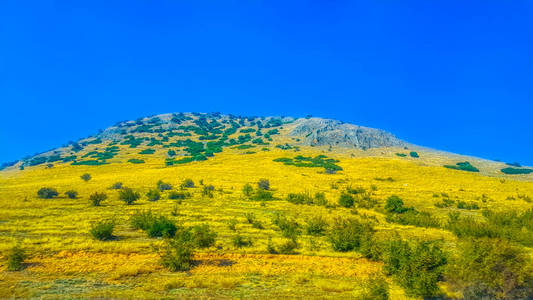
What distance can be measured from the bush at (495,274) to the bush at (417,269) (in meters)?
1.10

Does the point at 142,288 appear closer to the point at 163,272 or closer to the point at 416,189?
the point at 163,272

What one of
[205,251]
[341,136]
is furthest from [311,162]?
[205,251]

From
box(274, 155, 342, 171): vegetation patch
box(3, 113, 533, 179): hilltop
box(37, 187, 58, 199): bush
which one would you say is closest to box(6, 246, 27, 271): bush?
box(37, 187, 58, 199): bush

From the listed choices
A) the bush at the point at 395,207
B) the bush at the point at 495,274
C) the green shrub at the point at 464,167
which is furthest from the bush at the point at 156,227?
the green shrub at the point at 464,167

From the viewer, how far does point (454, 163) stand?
67000 mm

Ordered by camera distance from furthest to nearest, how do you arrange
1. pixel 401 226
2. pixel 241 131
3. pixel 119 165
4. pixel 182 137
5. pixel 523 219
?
pixel 241 131, pixel 182 137, pixel 119 165, pixel 401 226, pixel 523 219

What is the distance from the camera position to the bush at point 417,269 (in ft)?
36.9

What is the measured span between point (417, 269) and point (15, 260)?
19727mm

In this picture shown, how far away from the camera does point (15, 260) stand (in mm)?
13305

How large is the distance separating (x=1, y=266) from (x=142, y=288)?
27.3 feet

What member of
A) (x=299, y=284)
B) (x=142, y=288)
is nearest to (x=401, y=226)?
(x=299, y=284)

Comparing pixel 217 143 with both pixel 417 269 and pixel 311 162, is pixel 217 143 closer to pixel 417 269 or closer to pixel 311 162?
pixel 311 162

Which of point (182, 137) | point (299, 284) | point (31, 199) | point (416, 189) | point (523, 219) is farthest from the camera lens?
point (182, 137)

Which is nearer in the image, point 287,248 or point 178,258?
point 178,258
